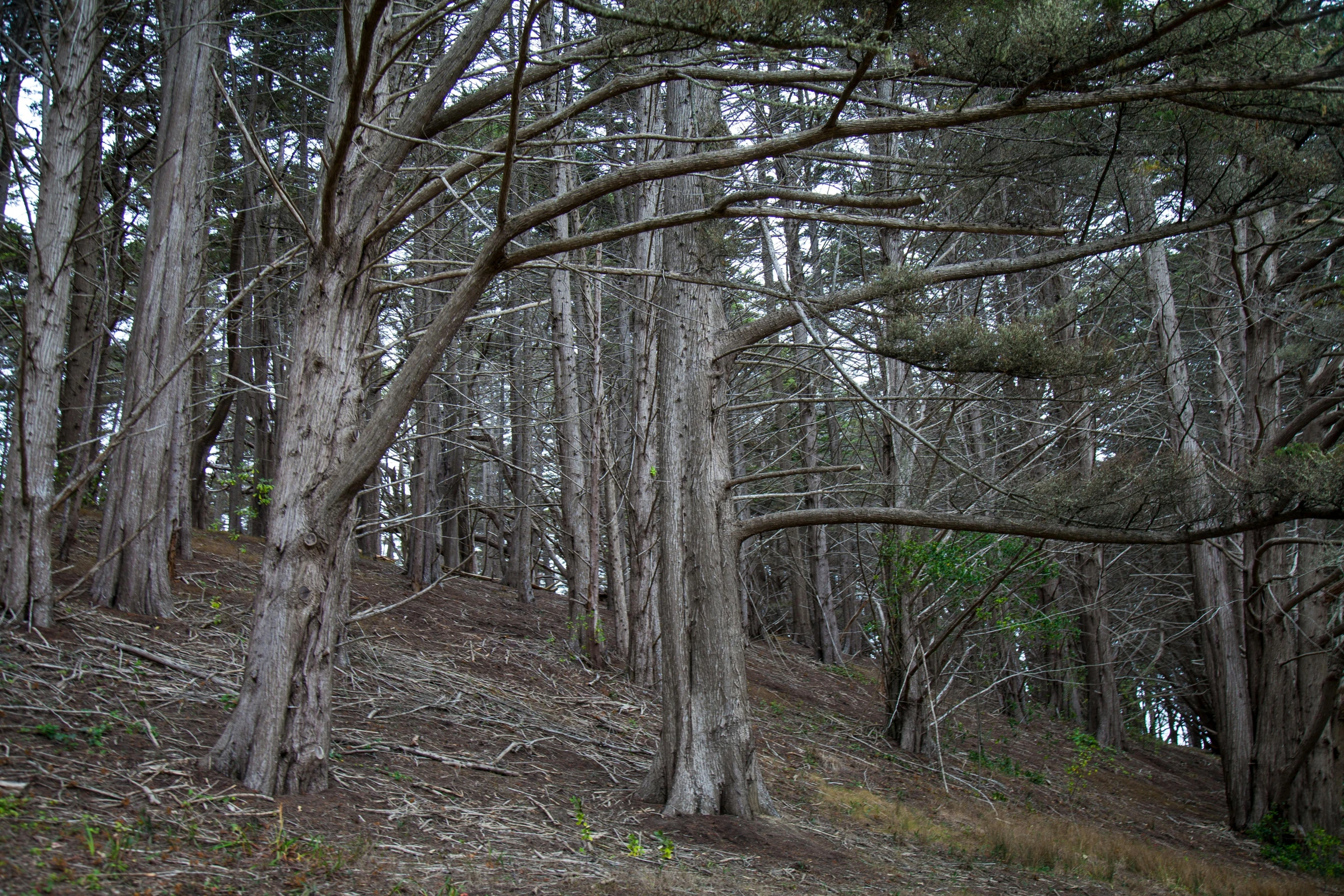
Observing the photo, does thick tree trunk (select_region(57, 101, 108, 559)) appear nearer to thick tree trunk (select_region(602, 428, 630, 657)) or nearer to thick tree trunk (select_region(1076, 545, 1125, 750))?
thick tree trunk (select_region(602, 428, 630, 657))

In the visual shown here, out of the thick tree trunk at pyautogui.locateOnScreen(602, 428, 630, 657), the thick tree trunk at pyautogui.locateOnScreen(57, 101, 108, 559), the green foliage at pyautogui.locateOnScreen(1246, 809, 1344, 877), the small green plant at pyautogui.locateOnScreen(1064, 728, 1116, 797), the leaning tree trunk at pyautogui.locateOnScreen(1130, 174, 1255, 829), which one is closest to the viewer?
the thick tree trunk at pyautogui.locateOnScreen(57, 101, 108, 559)

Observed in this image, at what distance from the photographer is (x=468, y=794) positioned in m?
5.60

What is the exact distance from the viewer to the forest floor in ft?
12.5

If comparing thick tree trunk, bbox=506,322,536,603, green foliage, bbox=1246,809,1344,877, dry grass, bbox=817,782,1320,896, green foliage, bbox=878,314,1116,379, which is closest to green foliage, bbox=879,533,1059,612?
dry grass, bbox=817,782,1320,896

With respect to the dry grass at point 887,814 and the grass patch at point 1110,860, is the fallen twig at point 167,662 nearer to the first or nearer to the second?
the dry grass at point 887,814

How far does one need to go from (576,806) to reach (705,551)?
1951 mm

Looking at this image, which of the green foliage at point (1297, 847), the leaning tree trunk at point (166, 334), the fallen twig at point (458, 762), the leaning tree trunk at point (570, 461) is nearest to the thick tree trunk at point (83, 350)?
the leaning tree trunk at point (166, 334)

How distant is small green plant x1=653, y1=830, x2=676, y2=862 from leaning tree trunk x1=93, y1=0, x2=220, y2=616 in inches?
177

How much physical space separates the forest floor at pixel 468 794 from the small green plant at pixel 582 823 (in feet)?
0.10

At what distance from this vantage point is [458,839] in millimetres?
4758

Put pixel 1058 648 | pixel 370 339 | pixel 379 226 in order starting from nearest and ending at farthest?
pixel 379 226 < pixel 370 339 < pixel 1058 648

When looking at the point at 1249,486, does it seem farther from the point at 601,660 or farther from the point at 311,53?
the point at 311,53

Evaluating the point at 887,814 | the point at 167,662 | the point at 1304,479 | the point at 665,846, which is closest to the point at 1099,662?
the point at 887,814

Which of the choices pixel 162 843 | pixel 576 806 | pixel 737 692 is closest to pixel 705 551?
pixel 737 692
